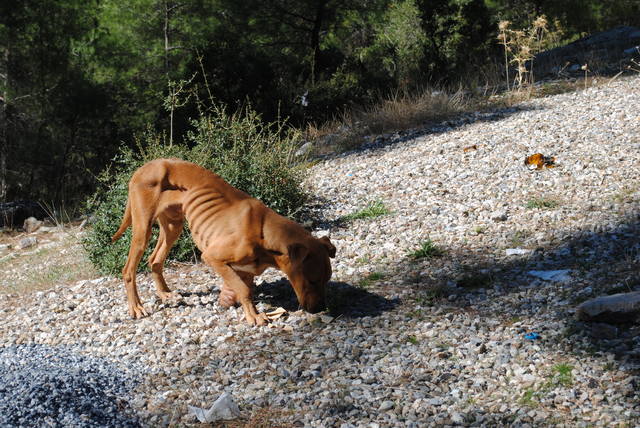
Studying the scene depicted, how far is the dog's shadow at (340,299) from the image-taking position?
16.5 feet

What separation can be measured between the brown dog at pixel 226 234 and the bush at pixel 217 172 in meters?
1.18

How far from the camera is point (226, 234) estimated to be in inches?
193

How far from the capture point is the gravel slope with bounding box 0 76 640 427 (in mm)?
3748

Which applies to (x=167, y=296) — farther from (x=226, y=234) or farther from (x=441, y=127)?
(x=441, y=127)

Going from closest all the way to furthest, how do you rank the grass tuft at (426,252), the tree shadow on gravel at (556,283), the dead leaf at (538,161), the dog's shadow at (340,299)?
the tree shadow on gravel at (556,283) < the dog's shadow at (340,299) < the grass tuft at (426,252) < the dead leaf at (538,161)

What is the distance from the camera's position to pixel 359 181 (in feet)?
29.8

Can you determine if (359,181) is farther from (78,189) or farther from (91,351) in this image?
(78,189)

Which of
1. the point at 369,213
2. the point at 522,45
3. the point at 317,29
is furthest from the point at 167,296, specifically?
the point at 317,29

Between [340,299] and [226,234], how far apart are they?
103cm

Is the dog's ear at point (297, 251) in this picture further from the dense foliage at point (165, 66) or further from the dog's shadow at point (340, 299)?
the dense foliage at point (165, 66)

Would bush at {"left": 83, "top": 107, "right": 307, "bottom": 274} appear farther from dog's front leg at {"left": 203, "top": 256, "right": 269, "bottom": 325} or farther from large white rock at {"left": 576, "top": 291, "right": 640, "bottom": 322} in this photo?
large white rock at {"left": 576, "top": 291, "right": 640, "bottom": 322}

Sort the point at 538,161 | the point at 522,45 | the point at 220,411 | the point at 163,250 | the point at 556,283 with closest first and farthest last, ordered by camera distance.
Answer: the point at 220,411
the point at 556,283
the point at 163,250
the point at 538,161
the point at 522,45

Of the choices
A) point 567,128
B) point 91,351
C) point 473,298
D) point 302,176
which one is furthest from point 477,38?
point 91,351

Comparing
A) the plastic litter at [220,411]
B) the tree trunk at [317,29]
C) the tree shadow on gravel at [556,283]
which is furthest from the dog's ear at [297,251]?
the tree trunk at [317,29]
